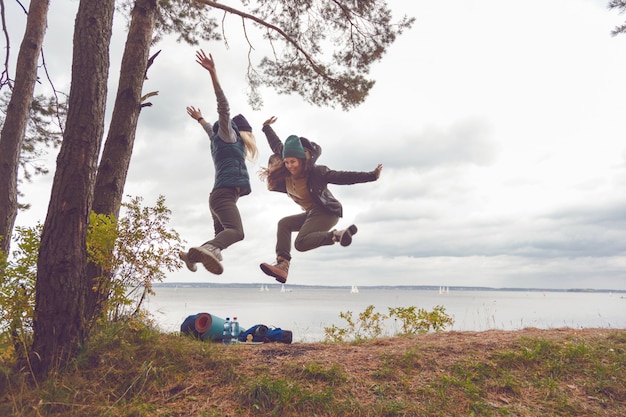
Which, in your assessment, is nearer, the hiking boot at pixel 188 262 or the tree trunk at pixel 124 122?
the tree trunk at pixel 124 122

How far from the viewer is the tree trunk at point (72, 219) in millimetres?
3670

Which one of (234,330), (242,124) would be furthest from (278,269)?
(242,124)

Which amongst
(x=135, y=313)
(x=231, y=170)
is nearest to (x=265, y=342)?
(x=135, y=313)

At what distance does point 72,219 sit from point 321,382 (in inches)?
108

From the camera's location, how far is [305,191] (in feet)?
18.4

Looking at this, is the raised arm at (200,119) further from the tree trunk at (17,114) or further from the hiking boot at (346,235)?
the tree trunk at (17,114)

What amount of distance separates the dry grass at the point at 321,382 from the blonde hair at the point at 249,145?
8.43 feet

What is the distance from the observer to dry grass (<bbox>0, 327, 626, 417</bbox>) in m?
3.35

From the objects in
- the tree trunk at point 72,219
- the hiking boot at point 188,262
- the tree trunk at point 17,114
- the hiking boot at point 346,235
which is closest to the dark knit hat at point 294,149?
the hiking boot at point 346,235

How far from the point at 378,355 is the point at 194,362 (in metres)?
1.96

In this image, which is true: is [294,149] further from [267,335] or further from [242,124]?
[267,335]

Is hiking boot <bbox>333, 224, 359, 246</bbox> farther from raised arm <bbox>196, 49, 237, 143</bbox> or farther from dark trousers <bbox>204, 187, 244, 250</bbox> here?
raised arm <bbox>196, 49, 237, 143</bbox>

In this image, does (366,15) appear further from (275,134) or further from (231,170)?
(231,170)

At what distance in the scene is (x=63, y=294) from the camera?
371cm
